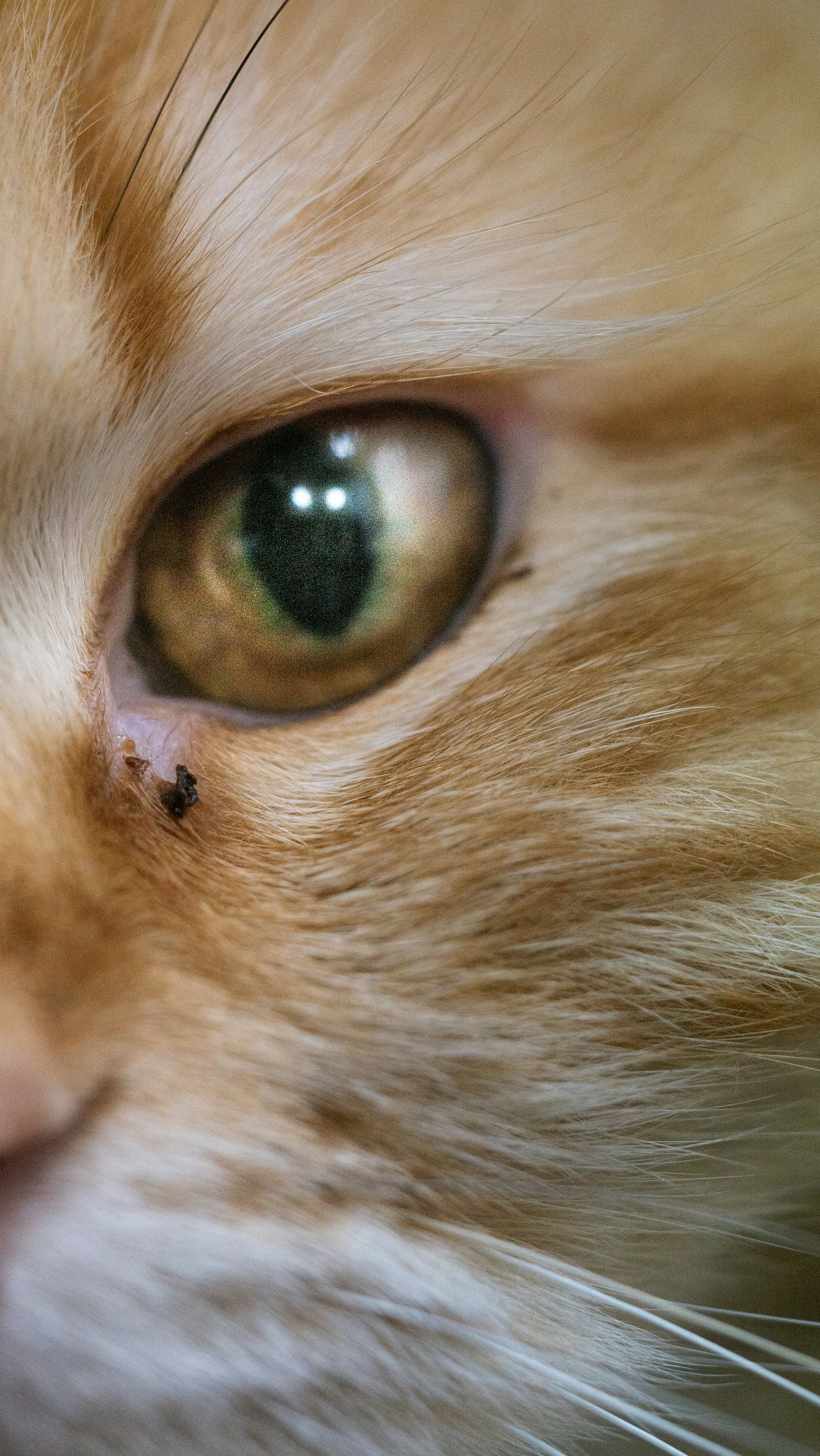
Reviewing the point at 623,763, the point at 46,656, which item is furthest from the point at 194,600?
the point at 623,763

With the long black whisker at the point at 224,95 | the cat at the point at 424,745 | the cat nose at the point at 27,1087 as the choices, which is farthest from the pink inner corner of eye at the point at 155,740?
the long black whisker at the point at 224,95

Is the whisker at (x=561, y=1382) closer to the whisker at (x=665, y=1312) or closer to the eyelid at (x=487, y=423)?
the whisker at (x=665, y=1312)

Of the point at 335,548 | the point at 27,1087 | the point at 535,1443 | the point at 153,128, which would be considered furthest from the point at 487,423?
the point at 535,1443

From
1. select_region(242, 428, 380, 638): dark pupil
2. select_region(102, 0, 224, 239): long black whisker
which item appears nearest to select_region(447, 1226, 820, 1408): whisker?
select_region(242, 428, 380, 638): dark pupil

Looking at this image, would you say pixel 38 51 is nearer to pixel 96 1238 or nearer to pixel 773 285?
pixel 773 285

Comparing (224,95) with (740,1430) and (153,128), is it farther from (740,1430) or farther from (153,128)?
(740,1430)

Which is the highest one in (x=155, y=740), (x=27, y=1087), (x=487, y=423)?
(x=487, y=423)

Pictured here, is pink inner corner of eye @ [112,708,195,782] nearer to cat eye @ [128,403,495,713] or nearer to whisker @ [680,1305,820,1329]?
cat eye @ [128,403,495,713]
